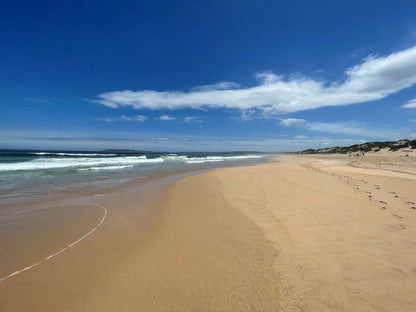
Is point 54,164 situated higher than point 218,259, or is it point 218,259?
point 54,164

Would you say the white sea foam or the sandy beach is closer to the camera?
the sandy beach

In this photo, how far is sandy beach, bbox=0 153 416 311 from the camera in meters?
2.46

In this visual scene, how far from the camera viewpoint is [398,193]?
7.43 meters

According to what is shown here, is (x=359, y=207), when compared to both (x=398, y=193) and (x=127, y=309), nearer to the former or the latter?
(x=398, y=193)

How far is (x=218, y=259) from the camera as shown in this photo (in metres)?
3.36

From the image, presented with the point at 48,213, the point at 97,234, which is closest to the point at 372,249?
the point at 97,234

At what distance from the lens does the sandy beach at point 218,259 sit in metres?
2.46

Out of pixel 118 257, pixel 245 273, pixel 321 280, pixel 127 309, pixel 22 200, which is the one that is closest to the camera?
pixel 127 309

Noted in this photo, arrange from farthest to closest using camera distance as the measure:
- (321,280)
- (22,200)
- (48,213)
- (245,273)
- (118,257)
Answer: (22,200) < (48,213) < (118,257) < (245,273) < (321,280)

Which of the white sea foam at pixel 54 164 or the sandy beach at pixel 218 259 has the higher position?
the white sea foam at pixel 54 164

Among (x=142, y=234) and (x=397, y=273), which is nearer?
(x=397, y=273)

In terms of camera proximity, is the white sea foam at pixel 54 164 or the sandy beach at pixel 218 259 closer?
the sandy beach at pixel 218 259

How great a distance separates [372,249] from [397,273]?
69 centimetres

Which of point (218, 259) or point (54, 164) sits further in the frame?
point (54, 164)
